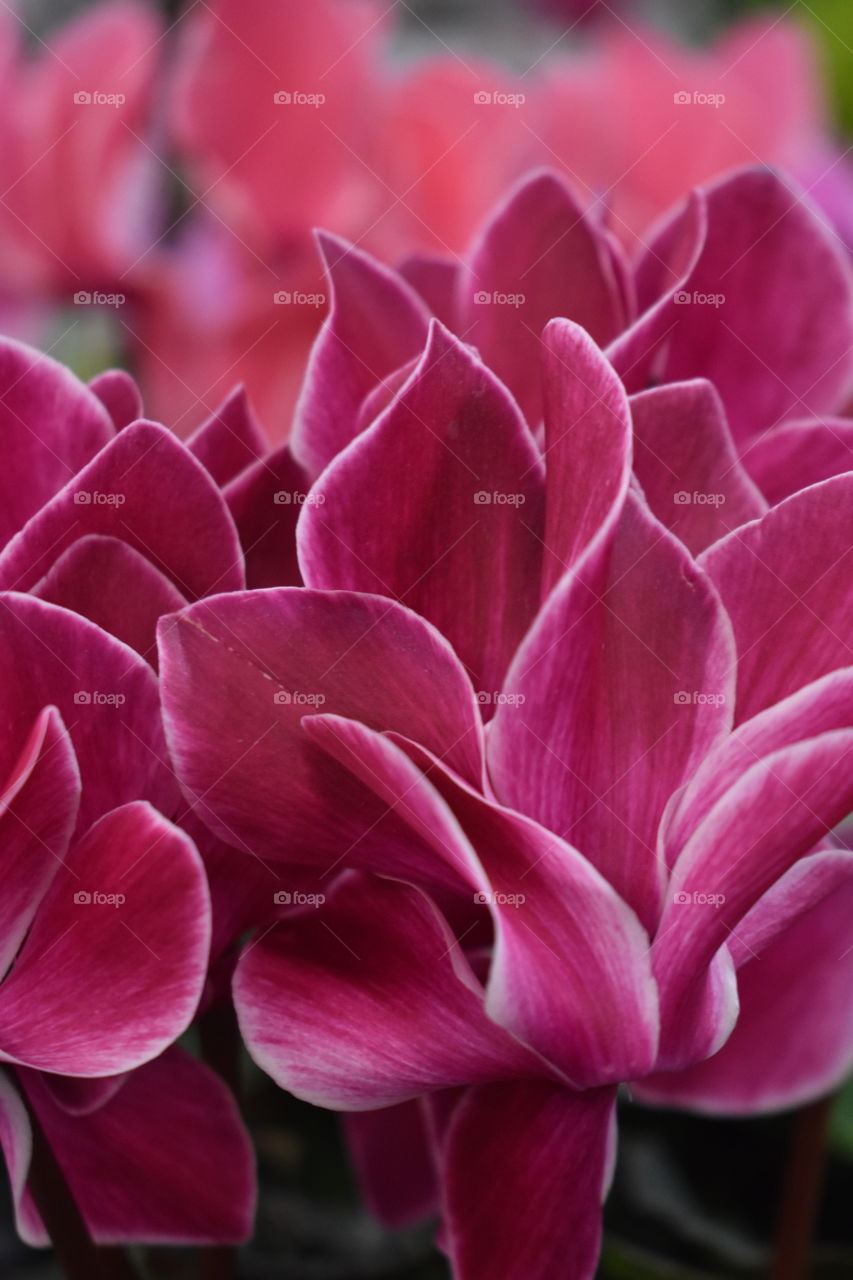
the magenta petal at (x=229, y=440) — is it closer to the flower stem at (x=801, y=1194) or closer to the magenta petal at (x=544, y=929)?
the magenta petal at (x=544, y=929)

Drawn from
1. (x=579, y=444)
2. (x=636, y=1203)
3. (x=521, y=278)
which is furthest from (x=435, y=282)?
(x=636, y=1203)

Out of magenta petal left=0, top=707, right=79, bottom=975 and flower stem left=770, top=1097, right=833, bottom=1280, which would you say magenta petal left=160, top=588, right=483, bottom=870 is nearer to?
magenta petal left=0, top=707, right=79, bottom=975

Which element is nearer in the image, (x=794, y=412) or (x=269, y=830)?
(x=269, y=830)

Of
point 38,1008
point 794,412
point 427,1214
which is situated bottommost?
point 427,1214

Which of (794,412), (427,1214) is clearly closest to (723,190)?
(794,412)

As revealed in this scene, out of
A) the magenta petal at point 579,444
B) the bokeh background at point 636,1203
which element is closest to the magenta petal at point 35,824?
the magenta petal at point 579,444

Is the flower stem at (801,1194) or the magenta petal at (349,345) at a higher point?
the magenta petal at (349,345)

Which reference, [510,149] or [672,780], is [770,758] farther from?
[510,149]
